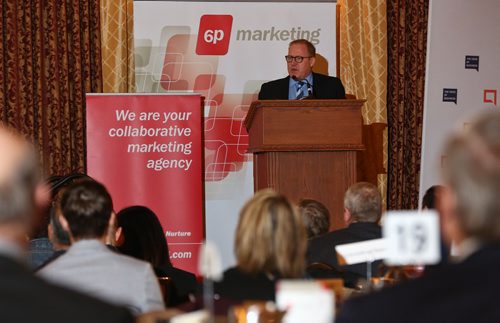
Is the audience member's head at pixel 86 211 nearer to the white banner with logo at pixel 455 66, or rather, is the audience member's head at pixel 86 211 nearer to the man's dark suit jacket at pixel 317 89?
the man's dark suit jacket at pixel 317 89

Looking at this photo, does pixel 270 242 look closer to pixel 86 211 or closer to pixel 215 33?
pixel 86 211

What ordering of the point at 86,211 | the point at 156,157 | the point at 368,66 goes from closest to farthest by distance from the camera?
the point at 86,211 → the point at 156,157 → the point at 368,66

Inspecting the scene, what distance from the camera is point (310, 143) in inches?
249

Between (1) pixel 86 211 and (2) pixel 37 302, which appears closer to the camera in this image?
(2) pixel 37 302

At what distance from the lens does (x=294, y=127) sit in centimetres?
633

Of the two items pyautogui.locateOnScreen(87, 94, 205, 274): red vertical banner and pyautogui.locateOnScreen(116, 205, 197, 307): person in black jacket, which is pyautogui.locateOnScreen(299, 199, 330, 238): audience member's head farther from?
pyautogui.locateOnScreen(87, 94, 205, 274): red vertical banner

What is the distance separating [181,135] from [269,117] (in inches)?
78.2

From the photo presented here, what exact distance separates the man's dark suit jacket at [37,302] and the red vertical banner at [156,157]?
6330mm

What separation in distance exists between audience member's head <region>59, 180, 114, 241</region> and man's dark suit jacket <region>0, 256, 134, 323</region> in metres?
1.58

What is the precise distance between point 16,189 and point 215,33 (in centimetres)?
711

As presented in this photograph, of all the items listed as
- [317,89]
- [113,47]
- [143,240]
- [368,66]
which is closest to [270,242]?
[143,240]

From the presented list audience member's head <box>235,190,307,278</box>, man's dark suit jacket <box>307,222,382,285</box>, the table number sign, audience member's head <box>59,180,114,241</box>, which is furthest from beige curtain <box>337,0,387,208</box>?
the table number sign

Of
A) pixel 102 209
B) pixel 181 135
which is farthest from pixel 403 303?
pixel 181 135

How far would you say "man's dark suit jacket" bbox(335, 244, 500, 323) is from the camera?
70.2 inches
